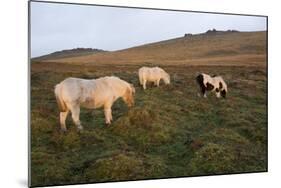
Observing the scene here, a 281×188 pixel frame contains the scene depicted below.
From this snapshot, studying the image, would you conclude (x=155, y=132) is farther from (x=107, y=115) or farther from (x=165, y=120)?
(x=107, y=115)

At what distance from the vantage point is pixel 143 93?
3.62 meters

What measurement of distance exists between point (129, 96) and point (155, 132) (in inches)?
12.9

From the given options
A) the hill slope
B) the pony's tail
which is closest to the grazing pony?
the hill slope

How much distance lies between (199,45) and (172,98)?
46 centimetres

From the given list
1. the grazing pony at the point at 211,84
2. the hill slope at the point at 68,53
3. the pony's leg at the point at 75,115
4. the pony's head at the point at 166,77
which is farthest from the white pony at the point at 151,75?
the pony's leg at the point at 75,115

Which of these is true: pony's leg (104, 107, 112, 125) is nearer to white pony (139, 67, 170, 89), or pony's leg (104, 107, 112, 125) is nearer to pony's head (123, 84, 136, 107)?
pony's head (123, 84, 136, 107)


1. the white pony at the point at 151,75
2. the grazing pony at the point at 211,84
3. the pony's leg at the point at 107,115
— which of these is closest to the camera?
the pony's leg at the point at 107,115

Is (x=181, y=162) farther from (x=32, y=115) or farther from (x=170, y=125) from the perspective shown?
(x=32, y=115)

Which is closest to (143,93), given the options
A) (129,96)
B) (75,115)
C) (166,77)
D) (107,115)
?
(129,96)

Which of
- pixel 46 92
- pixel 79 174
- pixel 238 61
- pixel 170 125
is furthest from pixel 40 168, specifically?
pixel 238 61

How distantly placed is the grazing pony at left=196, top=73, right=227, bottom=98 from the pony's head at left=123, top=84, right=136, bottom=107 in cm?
53

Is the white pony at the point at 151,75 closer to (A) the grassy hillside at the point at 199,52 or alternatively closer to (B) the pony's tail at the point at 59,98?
(A) the grassy hillside at the point at 199,52

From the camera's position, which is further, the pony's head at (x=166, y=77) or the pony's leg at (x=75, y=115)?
the pony's head at (x=166, y=77)

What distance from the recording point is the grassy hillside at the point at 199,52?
356 centimetres
